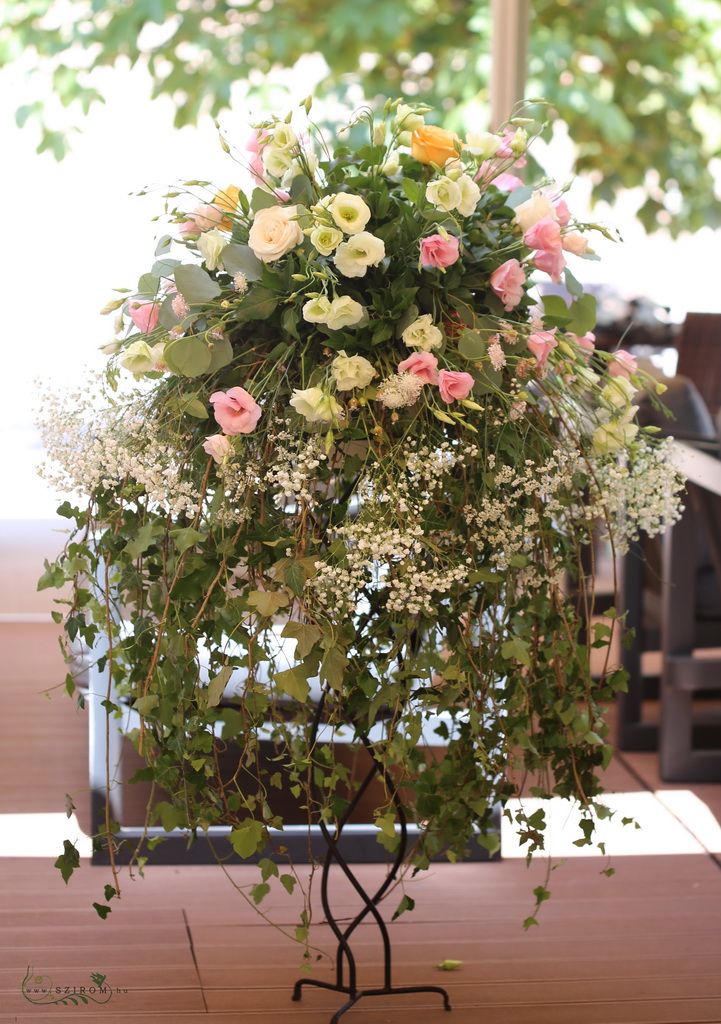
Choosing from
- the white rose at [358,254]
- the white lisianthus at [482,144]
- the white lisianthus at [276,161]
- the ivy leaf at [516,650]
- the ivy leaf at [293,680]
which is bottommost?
the ivy leaf at [293,680]

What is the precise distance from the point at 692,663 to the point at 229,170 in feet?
7.45

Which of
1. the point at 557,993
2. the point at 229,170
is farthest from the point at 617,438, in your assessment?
the point at 229,170

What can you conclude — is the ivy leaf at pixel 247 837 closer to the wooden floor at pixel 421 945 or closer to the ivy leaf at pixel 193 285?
the wooden floor at pixel 421 945

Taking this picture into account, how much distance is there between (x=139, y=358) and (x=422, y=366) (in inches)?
13.5

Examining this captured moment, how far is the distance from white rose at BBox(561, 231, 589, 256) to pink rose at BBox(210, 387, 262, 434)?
450 millimetres

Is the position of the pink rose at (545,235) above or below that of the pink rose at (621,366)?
above

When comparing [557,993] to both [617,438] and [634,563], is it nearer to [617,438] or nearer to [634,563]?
[617,438]

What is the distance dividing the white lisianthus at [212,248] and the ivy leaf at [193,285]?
0.06 ft

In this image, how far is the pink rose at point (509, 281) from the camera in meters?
1.24

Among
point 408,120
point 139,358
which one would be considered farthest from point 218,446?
point 408,120

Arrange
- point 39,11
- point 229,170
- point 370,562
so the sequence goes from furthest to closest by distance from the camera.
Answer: point 39,11 → point 229,170 → point 370,562

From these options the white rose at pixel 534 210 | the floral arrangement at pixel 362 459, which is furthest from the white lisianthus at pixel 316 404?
the white rose at pixel 534 210

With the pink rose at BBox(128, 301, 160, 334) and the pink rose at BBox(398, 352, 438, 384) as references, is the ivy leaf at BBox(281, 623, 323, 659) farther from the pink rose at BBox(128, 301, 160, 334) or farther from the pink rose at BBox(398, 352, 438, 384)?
the pink rose at BBox(128, 301, 160, 334)

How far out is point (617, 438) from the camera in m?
1.34
